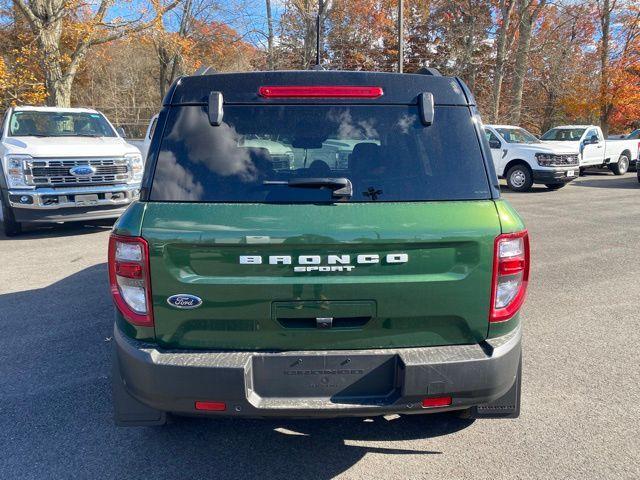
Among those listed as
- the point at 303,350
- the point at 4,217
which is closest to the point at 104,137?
the point at 4,217

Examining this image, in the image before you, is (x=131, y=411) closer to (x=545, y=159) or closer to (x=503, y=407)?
(x=503, y=407)

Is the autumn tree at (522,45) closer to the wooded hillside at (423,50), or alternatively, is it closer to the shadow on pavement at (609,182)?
the wooded hillside at (423,50)

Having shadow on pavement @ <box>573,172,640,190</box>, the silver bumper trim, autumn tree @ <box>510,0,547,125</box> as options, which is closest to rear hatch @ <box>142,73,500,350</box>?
the silver bumper trim

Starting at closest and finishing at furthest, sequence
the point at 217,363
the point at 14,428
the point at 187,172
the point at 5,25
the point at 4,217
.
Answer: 1. the point at 217,363
2. the point at 187,172
3. the point at 14,428
4. the point at 4,217
5. the point at 5,25

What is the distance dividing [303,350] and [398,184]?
0.95m

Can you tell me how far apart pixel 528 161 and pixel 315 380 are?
1451 cm

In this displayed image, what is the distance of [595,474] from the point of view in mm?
2607

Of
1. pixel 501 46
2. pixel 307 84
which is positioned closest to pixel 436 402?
pixel 307 84

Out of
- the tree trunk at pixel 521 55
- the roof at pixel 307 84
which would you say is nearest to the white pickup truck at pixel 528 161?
the tree trunk at pixel 521 55

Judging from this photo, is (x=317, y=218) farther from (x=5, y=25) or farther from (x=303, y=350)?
(x=5, y=25)

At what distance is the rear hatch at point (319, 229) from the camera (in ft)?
7.24

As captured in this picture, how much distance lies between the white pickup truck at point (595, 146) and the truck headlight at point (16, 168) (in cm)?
1659

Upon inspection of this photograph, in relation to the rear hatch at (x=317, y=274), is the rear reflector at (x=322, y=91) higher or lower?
higher

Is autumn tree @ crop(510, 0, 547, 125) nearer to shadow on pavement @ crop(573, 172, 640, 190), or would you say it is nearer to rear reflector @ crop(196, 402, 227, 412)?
shadow on pavement @ crop(573, 172, 640, 190)
